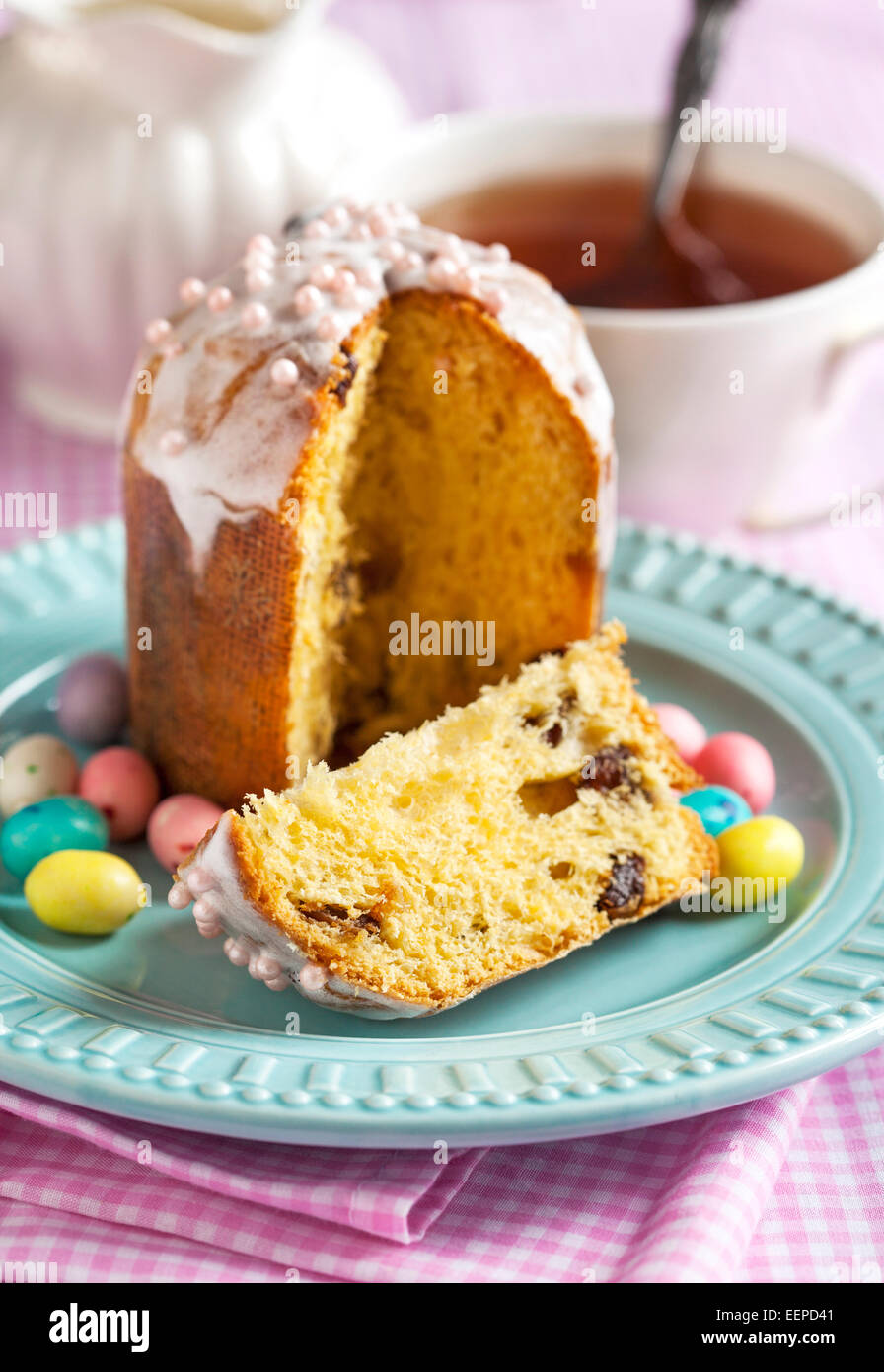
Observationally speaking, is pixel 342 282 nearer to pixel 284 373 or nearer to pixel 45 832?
pixel 284 373

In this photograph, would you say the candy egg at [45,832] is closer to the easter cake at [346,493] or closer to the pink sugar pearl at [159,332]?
the easter cake at [346,493]

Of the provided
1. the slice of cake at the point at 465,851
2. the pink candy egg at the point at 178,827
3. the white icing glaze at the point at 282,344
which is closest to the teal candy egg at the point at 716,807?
the slice of cake at the point at 465,851

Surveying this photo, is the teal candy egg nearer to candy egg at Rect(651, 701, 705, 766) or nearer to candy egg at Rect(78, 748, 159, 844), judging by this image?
candy egg at Rect(651, 701, 705, 766)

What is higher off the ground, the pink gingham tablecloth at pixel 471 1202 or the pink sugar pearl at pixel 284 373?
the pink sugar pearl at pixel 284 373

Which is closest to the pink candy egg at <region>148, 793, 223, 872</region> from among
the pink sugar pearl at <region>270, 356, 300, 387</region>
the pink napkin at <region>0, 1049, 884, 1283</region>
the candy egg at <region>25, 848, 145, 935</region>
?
the candy egg at <region>25, 848, 145, 935</region>

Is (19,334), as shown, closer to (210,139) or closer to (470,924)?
(210,139)

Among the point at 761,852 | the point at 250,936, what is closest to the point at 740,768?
the point at 761,852
